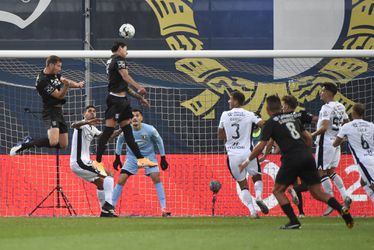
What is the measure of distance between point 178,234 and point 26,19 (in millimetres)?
11280

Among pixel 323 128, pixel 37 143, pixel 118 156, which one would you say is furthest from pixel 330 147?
pixel 37 143

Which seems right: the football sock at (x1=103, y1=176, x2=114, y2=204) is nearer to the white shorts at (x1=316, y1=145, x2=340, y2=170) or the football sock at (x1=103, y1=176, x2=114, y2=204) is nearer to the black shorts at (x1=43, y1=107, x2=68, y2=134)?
the black shorts at (x1=43, y1=107, x2=68, y2=134)

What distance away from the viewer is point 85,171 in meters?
17.6

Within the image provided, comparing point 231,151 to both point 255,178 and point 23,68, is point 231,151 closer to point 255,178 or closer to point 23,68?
point 255,178

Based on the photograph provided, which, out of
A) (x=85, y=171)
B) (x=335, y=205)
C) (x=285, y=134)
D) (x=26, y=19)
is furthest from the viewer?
(x=26, y=19)

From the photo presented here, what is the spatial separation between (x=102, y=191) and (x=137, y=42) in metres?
5.50

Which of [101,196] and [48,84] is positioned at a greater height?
[48,84]

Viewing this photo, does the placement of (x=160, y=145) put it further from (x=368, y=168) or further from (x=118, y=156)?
(x=368, y=168)

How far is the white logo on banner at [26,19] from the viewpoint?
74.1ft

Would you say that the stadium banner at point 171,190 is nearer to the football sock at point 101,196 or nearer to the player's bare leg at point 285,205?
the football sock at point 101,196

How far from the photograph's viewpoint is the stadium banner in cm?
1894

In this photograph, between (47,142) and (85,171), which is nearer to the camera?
(47,142)

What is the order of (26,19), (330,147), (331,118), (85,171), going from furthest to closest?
(26,19) < (85,171) < (330,147) < (331,118)

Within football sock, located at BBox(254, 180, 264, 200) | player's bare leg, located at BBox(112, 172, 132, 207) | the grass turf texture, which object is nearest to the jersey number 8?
the grass turf texture
